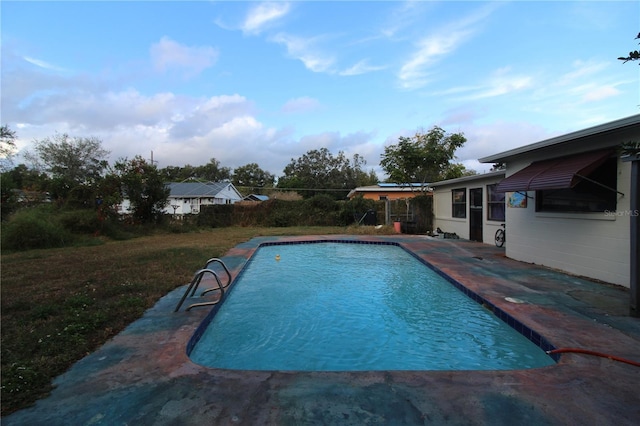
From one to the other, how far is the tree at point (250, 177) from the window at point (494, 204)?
165 ft

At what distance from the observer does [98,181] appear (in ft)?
54.9

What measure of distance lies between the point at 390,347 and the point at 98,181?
17513 mm

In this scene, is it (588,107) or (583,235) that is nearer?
(583,235)

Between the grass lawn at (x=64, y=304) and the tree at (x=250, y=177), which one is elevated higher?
the tree at (x=250, y=177)

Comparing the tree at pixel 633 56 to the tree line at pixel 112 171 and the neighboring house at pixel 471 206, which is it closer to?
the neighboring house at pixel 471 206

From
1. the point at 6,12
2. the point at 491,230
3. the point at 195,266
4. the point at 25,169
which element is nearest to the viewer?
the point at 6,12

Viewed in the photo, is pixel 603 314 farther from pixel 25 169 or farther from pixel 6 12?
pixel 25 169

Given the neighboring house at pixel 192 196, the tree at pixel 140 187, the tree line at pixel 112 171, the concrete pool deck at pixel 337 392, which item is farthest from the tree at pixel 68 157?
the concrete pool deck at pixel 337 392

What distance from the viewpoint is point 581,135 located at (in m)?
5.61

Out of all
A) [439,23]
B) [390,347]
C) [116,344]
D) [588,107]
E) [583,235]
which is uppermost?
[439,23]

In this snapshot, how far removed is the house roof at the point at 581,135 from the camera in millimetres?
4832

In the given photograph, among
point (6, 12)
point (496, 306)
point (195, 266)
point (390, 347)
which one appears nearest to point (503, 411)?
point (390, 347)

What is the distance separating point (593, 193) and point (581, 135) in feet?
3.72

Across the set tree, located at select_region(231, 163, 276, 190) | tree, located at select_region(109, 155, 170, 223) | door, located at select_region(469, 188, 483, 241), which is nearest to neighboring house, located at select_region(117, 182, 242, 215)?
tree, located at select_region(109, 155, 170, 223)
